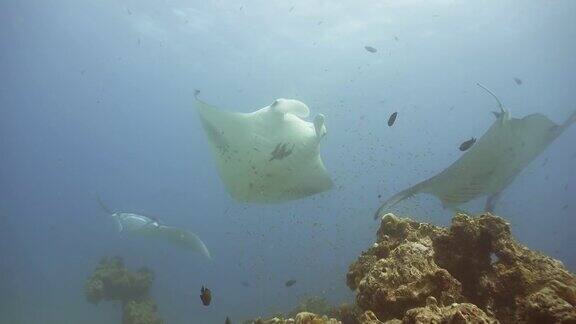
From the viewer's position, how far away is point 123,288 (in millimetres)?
16781

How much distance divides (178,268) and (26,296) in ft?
91.9

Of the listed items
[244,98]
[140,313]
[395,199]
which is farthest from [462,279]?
[244,98]

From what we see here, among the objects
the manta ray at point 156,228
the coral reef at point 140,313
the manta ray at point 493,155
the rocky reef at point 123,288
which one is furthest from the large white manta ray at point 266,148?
the rocky reef at point 123,288

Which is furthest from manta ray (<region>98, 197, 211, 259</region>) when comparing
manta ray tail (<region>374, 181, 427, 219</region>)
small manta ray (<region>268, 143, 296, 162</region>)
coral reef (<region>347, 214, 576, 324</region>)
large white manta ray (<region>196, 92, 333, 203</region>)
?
coral reef (<region>347, 214, 576, 324</region>)

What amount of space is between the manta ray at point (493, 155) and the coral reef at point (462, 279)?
2743 mm

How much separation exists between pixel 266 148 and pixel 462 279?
5.04 m

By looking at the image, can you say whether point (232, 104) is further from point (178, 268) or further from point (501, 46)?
point (501, 46)

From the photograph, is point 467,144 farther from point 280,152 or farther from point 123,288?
point 123,288

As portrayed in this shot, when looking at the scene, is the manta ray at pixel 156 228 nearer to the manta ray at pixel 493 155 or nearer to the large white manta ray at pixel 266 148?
the large white manta ray at pixel 266 148

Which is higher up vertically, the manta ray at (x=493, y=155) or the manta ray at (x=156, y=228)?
the manta ray at (x=156, y=228)

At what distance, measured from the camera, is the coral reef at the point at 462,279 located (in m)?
3.20

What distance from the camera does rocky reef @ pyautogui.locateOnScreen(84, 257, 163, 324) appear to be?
16.5 metres

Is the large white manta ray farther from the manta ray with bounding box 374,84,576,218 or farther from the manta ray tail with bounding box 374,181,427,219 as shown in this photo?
the manta ray with bounding box 374,84,576,218

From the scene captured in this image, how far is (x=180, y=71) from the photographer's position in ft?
163
